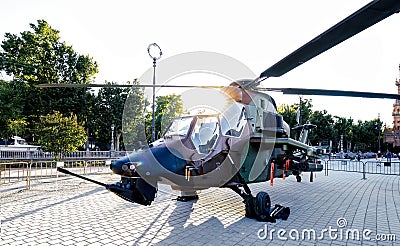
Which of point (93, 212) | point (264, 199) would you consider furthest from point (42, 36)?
point (264, 199)

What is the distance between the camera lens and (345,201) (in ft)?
29.3

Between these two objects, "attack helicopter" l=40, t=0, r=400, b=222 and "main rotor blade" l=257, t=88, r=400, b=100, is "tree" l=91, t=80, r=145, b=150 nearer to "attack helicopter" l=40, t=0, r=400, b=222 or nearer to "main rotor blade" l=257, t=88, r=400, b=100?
"attack helicopter" l=40, t=0, r=400, b=222

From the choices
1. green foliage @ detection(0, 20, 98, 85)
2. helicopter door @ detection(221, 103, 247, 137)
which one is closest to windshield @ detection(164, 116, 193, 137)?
helicopter door @ detection(221, 103, 247, 137)

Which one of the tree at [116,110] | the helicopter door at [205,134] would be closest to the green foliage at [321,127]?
the tree at [116,110]

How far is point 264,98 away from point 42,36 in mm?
33039

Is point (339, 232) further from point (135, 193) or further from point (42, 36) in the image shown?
point (42, 36)

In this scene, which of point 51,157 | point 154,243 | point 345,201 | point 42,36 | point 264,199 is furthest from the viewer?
point 42,36

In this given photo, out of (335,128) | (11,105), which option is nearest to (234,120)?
(11,105)

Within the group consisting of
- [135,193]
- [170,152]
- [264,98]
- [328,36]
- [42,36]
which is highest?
[42,36]

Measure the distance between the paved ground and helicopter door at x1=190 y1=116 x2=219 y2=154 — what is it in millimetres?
1726

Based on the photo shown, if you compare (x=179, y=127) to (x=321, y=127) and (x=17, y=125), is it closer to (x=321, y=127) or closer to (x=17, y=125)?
(x=17, y=125)

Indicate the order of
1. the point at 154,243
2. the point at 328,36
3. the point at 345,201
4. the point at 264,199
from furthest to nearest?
the point at 345,201
the point at 264,199
the point at 154,243
the point at 328,36

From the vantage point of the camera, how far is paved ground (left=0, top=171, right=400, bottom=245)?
17.1 ft

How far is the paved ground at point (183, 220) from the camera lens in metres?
5.23
